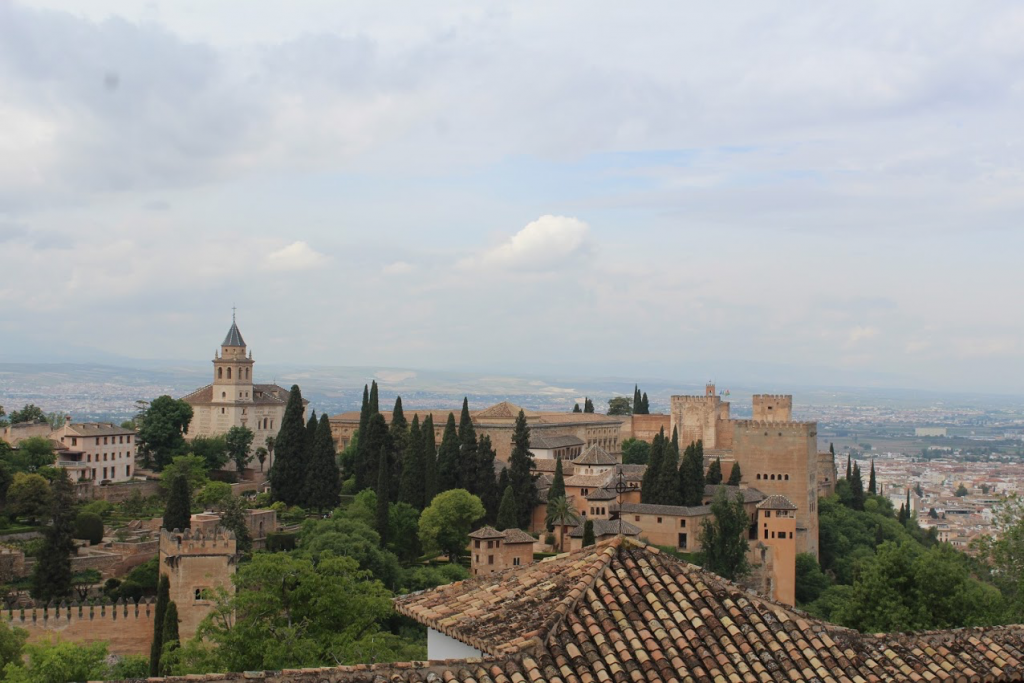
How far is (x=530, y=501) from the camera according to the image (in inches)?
1896

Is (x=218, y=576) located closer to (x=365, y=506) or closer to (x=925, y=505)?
(x=365, y=506)

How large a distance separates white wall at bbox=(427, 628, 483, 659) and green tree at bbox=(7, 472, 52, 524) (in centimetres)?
3323

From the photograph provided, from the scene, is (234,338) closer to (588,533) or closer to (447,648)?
(588,533)

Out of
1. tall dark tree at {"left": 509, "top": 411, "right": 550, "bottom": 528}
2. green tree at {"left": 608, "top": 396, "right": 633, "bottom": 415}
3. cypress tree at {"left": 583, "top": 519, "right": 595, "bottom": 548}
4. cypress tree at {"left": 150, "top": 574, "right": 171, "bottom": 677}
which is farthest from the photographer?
green tree at {"left": 608, "top": 396, "right": 633, "bottom": 415}

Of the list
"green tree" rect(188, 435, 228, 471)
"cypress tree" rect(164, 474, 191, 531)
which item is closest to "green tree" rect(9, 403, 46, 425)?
"green tree" rect(188, 435, 228, 471)

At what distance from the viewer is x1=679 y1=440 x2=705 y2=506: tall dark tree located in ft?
165

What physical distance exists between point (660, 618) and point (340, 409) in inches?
7270

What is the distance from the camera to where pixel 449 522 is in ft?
142

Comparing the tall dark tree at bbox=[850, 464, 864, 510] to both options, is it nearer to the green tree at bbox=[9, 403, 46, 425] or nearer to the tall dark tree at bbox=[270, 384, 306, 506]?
the tall dark tree at bbox=[270, 384, 306, 506]

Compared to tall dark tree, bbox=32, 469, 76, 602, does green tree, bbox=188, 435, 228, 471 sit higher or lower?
higher

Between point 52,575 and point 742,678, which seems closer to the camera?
point 742,678

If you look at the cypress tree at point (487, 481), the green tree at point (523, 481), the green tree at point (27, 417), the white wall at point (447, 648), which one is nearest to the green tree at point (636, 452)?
the green tree at point (523, 481)

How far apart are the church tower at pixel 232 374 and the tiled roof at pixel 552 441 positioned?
15.3m

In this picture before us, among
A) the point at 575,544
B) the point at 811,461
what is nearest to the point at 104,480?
the point at 575,544
